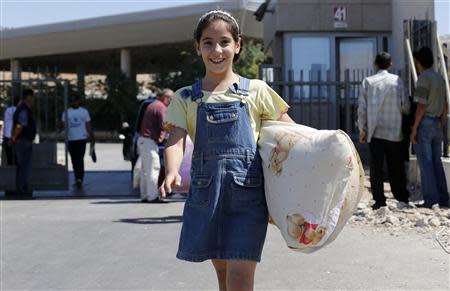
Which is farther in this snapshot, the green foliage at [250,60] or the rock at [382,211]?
the green foliage at [250,60]

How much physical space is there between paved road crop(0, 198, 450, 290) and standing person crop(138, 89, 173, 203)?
89.0 inches

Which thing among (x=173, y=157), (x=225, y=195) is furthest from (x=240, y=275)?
(x=173, y=157)

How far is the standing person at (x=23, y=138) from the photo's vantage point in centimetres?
1323

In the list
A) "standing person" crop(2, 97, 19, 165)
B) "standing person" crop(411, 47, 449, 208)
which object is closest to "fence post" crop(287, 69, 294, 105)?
"standing person" crop(411, 47, 449, 208)

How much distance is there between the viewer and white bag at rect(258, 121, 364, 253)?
3955mm

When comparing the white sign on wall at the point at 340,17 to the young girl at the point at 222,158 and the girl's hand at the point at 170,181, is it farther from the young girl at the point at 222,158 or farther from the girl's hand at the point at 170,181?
the girl's hand at the point at 170,181

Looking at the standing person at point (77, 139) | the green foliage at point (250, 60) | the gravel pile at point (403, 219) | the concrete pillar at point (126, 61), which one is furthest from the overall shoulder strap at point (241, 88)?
the concrete pillar at point (126, 61)

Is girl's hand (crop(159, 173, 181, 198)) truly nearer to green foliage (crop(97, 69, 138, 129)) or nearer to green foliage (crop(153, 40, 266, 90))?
green foliage (crop(153, 40, 266, 90))

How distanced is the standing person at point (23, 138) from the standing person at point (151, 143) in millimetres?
2340

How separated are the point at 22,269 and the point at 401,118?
16.6 ft

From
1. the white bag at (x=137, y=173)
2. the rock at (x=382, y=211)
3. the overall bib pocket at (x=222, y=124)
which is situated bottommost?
the rock at (x=382, y=211)

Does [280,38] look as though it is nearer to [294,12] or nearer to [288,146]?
[294,12]

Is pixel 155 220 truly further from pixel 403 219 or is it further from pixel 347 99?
pixel 347 99

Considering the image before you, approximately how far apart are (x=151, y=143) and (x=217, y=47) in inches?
311
